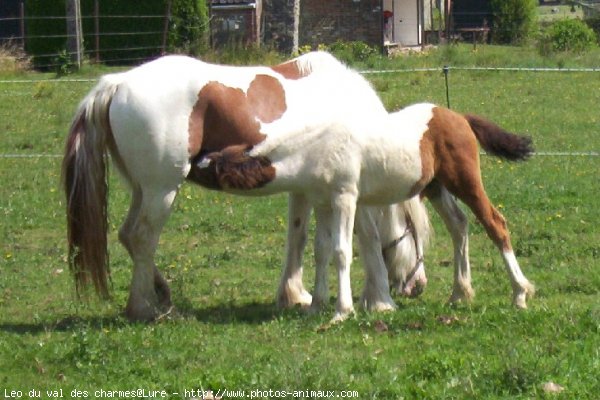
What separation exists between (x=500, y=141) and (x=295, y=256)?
5.61 ft

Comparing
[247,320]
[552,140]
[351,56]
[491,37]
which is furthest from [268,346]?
[491,37]

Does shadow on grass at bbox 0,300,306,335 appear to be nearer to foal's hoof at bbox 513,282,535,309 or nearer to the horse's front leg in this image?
the horse's front leg

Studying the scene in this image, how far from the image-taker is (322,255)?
8.16 m

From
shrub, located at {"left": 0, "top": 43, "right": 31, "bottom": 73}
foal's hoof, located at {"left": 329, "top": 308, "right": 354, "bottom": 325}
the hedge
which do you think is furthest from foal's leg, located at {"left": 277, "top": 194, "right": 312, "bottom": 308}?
the hedge

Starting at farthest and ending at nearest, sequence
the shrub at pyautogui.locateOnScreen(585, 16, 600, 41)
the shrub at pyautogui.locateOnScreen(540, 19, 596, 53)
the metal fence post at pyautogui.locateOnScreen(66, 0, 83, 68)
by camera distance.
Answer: the shrub at pyautogui.locateOnScreen(585, 16, 600, 41)
the shrub at pyautogui.locateOnScreen(540, 19, 596, 53)
the metal fence post at pyautogui.locateOnScreen(66, 0, 83, 68)

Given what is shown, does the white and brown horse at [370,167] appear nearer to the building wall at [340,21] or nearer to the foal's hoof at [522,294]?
the foal's hoof at [522,294]

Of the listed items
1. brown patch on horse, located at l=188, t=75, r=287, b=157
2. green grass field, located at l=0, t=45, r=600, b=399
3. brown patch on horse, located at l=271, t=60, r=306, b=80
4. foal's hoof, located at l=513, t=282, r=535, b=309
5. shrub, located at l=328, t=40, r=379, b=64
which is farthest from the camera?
shrub, located at l=328, t=40, r=379, b=64

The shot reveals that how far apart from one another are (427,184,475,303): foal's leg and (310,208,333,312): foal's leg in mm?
950

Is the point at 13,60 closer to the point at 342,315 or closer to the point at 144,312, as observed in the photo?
the point at 144,312

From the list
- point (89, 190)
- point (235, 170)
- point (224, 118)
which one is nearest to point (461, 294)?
point (235, 170)

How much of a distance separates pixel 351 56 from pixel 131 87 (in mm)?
21076

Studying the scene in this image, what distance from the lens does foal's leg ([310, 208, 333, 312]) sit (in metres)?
8.14

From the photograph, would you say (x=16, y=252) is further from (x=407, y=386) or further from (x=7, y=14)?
(x=7, y=14)

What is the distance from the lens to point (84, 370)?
20.7 feet
